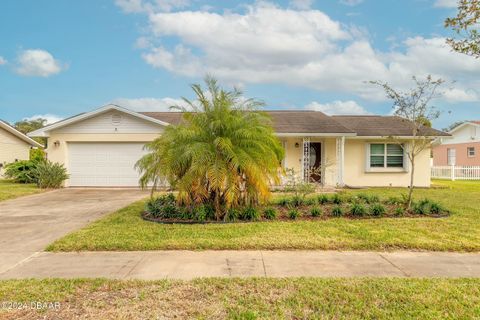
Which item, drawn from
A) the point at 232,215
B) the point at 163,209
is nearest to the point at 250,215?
the point at 232,215

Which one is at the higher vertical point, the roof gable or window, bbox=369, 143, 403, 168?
the roof gable

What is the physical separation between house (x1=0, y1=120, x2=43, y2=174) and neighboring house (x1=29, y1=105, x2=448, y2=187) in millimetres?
9370

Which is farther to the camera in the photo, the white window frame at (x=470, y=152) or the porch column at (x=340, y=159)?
the white window frame at (x=470, y=152)

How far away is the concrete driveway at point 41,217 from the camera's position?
19.1ft

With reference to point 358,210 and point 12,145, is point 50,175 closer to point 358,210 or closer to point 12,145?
point 12,145

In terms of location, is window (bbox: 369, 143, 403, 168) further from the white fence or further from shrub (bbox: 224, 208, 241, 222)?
shrub (bbox: 224, 208, 241, 222)

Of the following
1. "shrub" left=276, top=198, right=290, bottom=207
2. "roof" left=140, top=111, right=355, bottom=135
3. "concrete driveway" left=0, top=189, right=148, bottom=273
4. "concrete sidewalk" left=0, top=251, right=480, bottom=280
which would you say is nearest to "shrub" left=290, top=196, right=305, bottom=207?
"shrub" left=276, top=198, right=290, bottom=207

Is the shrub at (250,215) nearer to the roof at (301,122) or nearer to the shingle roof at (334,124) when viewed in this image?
the roof at (301,122)

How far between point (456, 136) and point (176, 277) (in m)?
35.5

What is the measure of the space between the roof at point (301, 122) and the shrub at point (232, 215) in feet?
24.3

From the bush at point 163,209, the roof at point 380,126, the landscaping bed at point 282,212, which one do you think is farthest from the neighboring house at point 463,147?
the bush at point 163,209

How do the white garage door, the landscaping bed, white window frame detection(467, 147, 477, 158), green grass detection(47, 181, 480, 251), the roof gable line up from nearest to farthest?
green grass detection(47, 181, 480, 251)
the landscaping bed
the roof gable
the white garage door
white window frame detection(467, 147, 477, 158)

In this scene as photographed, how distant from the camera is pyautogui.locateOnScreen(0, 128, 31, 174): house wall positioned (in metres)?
23.3

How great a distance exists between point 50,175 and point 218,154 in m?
11.7
